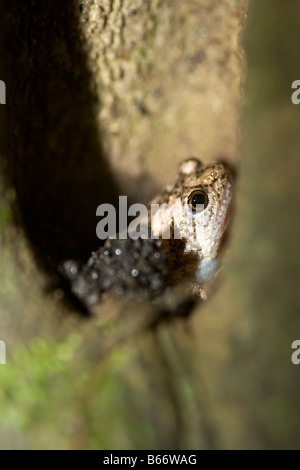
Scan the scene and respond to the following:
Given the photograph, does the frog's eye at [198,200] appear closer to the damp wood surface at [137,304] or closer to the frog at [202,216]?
the frog at [202,216]

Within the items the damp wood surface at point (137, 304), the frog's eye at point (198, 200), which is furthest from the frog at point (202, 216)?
the damp wood surface at point (137, 304)

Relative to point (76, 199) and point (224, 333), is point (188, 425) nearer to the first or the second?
point (224, 333)

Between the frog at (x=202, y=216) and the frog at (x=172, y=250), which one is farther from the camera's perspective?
the frog at (x=202, y=216)

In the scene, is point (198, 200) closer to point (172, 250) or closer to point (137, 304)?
point (172, 250)

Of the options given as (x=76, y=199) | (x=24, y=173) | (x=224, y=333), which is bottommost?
(x=224, y=333)

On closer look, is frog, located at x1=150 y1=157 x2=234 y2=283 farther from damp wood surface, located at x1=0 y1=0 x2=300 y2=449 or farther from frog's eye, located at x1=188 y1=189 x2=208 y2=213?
damp wood surface, located at x1=0 y1=0 x2=300 y2=449

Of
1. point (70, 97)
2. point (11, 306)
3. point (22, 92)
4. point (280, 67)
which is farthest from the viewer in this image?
point (70, 97)

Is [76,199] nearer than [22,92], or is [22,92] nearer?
[22,92]

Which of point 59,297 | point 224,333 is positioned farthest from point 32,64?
point 224,333
